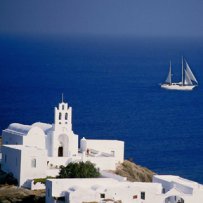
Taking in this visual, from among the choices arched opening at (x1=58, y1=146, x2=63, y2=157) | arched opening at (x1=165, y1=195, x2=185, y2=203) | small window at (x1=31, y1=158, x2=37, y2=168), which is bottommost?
arched opening at (x1=165, y1=195, x2=185, y2=203)

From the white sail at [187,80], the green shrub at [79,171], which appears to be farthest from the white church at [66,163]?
the white sail at [187,80]

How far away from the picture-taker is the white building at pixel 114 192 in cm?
5534

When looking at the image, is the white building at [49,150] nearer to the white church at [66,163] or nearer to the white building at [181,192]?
the white church at [66,163]

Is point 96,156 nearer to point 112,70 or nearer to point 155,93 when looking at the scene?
point 155,93

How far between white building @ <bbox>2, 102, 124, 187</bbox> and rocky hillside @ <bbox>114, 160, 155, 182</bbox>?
419 millimetres

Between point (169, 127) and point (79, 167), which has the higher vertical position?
point (169, 127)

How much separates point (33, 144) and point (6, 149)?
2050mm

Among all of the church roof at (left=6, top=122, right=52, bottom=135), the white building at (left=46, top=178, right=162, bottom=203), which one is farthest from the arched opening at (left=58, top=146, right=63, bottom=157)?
the white building at (left=46, top=178, right=162, bottom=203)

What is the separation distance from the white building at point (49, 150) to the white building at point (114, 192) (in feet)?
16.1

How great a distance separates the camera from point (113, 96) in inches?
5512

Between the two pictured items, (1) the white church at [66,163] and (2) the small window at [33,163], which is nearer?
(1) the white church at [66,163]

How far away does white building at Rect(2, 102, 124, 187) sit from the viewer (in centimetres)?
6159

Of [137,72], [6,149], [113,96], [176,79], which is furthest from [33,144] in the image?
[137,72]

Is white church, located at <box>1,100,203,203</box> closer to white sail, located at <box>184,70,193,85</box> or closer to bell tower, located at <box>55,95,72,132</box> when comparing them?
bell tower, located at <box>55,95,72,132</box>
